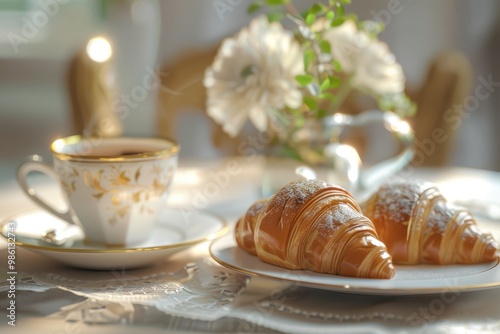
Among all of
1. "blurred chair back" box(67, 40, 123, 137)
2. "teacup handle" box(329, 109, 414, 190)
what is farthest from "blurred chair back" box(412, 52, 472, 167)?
"blurred chair back" box(67, 40, 123, 137)

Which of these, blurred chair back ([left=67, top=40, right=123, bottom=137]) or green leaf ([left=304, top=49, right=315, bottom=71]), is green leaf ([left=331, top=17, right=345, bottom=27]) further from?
blurred chair back ([left=67, top=40, right=123, bottom=137])

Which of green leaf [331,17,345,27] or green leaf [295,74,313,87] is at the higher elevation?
green leaf [331,17,345,27]

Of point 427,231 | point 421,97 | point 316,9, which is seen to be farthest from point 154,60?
point 427,231

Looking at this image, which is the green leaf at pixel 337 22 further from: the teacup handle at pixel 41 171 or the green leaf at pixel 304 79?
the teacup handle at pixel 41 171

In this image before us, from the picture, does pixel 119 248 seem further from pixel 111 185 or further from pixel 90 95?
pixel 90 95

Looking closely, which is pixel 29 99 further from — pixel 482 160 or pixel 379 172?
pixel 482 160

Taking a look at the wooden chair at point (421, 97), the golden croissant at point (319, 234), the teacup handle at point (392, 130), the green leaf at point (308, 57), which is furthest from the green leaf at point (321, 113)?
the wooden chair at point (421, 97)
